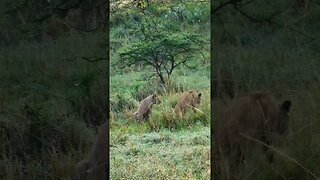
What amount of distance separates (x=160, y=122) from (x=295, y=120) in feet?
3.11

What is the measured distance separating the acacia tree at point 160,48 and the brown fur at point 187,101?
17cm

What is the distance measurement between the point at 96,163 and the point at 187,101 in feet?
2.63

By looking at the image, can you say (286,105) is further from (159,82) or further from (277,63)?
(159,82)

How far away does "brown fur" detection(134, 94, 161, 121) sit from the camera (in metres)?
3.14

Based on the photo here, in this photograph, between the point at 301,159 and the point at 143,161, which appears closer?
the point at 301,159

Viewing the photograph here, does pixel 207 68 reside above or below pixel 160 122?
above

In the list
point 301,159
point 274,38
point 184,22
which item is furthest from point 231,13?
point 301,159

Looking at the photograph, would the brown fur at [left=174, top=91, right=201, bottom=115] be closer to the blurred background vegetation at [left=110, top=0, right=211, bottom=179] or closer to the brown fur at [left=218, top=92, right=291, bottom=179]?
the blurred background vegetation at [left=110, top=0, right=211, bottom=179]

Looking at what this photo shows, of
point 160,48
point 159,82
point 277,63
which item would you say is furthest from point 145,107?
point 277,63

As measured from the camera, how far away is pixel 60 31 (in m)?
2.70

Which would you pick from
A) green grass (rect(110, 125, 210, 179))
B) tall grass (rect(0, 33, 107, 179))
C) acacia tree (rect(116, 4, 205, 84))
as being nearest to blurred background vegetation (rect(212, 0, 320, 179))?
green grass (rect(110, 125, 210, 179))

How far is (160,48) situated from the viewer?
3.26 meters

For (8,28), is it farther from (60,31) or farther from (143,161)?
(143,161)

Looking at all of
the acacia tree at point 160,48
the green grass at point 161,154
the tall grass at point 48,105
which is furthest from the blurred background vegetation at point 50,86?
the acacia tree at point 160,48
